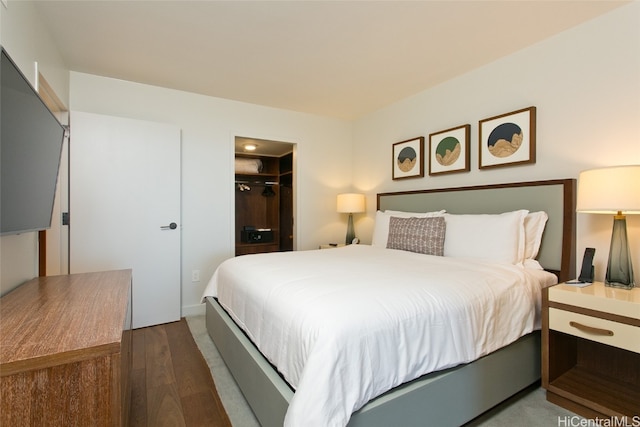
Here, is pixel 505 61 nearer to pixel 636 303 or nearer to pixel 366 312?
pixel 636 303

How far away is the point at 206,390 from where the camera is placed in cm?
188

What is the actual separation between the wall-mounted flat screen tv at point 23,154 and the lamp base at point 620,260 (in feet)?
9.93

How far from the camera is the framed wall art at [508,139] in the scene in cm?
240

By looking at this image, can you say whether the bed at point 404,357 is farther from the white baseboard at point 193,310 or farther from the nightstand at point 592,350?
the white baseboard at point 193,310

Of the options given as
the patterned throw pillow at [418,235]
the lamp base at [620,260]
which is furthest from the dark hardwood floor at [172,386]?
the lamp base at [620,260]

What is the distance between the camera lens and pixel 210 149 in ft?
11.3

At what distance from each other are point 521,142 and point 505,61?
29.0 inches

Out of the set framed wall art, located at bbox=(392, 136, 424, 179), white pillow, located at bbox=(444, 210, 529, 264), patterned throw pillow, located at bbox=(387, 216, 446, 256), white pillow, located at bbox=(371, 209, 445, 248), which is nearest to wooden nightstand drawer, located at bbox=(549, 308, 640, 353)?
white pillow, located at bbox=(444, 210, 529, 264)

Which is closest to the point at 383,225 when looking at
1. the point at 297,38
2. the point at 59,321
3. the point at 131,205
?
the point at 297,38

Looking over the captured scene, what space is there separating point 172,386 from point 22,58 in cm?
211

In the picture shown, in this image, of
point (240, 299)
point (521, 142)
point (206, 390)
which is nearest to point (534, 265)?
point (521, 142)

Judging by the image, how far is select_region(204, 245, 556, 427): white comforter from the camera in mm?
1102

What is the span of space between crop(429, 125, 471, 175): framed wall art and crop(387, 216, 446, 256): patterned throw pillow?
2.22ft

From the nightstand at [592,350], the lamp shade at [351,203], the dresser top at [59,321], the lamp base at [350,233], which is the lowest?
the nightstand at [592,350]
